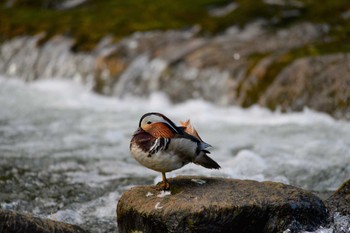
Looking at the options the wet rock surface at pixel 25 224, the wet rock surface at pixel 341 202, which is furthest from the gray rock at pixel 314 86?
the wet rock surface at pixel 25 224

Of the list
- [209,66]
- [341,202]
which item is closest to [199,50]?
[209,66]

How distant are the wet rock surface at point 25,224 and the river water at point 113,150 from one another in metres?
0.83

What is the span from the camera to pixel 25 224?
191 inches

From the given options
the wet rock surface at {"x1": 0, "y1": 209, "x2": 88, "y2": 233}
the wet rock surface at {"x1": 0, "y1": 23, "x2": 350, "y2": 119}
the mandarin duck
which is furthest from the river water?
the mandarin duck

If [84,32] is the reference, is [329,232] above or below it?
below

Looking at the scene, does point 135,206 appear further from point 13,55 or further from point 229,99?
point 13,55

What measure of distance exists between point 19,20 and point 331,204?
1362 centimetres

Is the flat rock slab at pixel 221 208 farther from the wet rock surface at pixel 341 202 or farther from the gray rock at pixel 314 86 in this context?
the gray rock at pixel 314 86

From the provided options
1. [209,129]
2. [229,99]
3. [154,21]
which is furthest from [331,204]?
[154,21]

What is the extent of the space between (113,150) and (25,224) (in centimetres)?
396

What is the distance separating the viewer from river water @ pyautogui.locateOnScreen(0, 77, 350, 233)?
22.0ft

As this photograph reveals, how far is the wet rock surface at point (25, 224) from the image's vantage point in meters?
4.79

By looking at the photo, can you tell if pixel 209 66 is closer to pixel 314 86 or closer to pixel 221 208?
pixel 314 86

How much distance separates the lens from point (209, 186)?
16.8 feet
